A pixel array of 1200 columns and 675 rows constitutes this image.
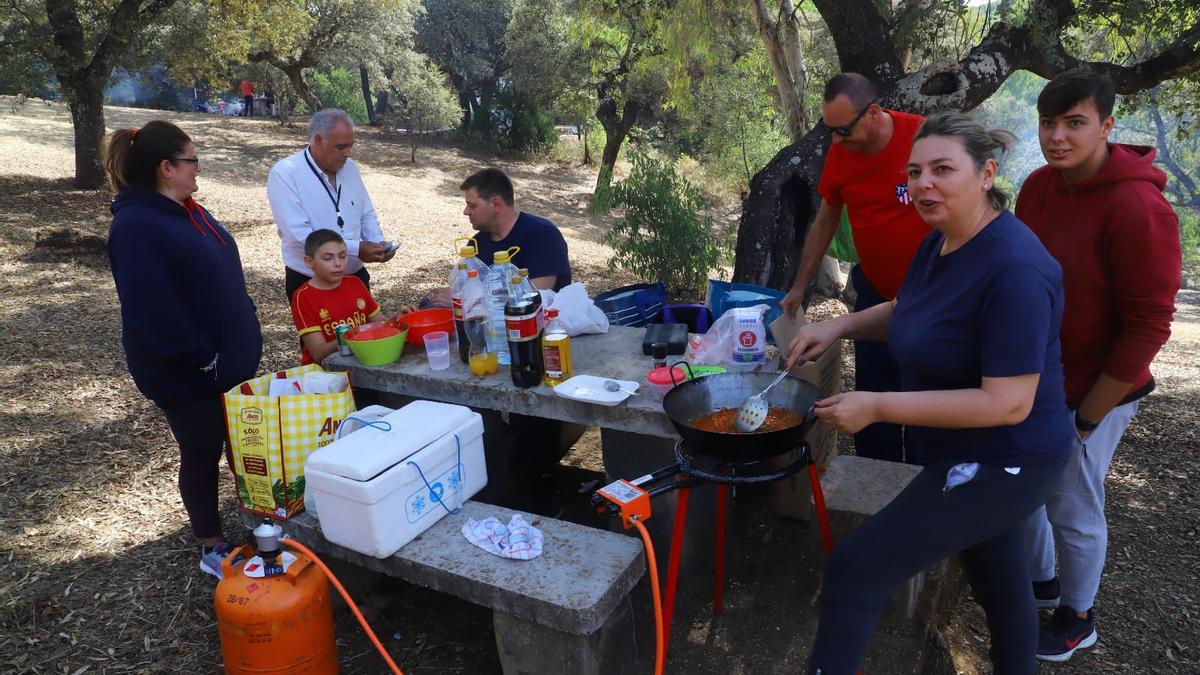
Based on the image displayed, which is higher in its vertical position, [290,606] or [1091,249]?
[1091,249]

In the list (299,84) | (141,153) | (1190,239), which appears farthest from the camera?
(1190,239)

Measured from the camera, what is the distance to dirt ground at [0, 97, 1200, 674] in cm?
303

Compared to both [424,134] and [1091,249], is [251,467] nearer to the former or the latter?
[1091,249]

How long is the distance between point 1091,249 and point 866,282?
4.58 ft

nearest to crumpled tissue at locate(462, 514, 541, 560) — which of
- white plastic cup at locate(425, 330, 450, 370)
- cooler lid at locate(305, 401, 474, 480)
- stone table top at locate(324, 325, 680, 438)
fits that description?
cooler lid at locate(305, 401, 474, 480)

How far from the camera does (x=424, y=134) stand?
72.6ft

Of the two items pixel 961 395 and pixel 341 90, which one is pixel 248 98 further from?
pixel 961 395

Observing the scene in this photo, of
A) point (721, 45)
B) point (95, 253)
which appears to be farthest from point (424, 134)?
point (95, 253)

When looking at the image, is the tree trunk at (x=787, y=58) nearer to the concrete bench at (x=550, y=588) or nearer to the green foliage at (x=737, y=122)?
the green foliage at (x=737, y=122)

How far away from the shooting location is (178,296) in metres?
3.06

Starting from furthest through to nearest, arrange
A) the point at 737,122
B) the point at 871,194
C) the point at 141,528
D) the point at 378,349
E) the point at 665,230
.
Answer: the point at 737,122
the point at 665,230
the point at 141,528
the point at 871,194
the point at 378,349

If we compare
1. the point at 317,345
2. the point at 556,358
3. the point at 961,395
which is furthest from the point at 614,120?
the point at 961,395

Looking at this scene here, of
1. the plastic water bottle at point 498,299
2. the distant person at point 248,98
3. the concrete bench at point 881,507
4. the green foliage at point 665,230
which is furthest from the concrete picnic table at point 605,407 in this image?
the distant person at point 248,98

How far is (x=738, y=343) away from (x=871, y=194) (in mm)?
1089
